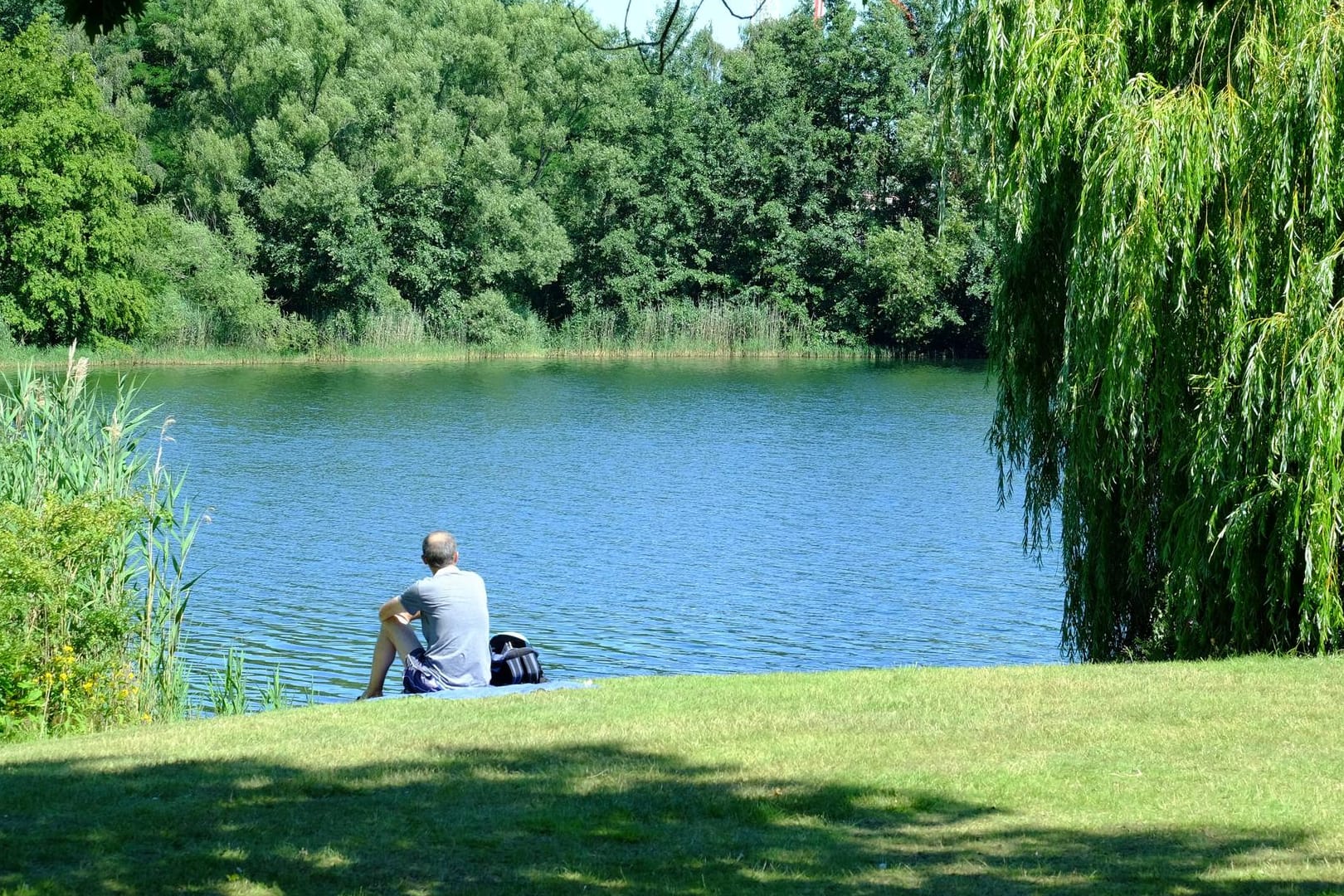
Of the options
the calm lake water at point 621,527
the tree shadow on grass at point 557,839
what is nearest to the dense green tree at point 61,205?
the calm lake water at point 621,527

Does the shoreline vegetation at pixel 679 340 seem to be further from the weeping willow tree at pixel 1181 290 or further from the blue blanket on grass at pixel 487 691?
the blue blanket on grass at pixel 487 691

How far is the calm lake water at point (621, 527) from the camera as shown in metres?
15.8

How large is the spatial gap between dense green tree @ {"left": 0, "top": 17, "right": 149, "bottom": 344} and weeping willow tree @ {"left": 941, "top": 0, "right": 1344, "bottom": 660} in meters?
43.8

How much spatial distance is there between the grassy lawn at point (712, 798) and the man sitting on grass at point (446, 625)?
68 cm

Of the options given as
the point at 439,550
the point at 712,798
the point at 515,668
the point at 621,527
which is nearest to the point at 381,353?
the point at 621,527

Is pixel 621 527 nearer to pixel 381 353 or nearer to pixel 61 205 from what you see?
pixel 61 205

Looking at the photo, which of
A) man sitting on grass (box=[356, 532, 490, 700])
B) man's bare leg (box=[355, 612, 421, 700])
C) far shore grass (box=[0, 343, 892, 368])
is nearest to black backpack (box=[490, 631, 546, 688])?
man sitting on grass (box=[356, 532, 490, 700])

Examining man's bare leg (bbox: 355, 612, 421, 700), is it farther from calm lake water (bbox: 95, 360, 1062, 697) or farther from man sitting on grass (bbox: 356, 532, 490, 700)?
calm lake water (bbox: 95, 360, 1062, 697)

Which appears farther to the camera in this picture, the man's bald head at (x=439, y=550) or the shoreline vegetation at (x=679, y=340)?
the shoreline vegetation at (x=679, y=340)

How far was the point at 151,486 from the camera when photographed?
11.1 meters

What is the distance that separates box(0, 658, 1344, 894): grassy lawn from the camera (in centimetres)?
502

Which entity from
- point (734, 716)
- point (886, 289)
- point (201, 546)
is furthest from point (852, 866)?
point (886, 289)

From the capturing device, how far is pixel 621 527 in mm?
23172

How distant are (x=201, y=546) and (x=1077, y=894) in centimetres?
1732
